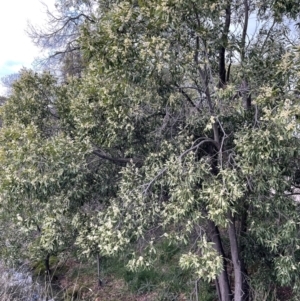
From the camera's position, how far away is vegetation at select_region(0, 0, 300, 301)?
3.58 m

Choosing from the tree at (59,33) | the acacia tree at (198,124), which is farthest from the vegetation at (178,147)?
the tree at (59,33)

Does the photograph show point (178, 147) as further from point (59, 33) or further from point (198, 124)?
point (59, 33)

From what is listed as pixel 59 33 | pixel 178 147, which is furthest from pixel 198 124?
pixel 59 33

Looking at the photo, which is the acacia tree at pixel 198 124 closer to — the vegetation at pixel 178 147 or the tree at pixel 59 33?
the vegetation at pixel 178 147

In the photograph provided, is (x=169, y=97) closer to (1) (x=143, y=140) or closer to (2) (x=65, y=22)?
(1) (x=143, y=140)

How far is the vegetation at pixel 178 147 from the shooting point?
3.58 meters

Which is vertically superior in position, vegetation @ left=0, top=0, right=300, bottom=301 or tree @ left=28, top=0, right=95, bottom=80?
tree @ left=28, top=0, right=95, bottom=80

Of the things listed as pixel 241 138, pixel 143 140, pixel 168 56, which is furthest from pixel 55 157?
pixel 241 138

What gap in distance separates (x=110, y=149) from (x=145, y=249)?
62.7 inches

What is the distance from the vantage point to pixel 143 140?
487 cm

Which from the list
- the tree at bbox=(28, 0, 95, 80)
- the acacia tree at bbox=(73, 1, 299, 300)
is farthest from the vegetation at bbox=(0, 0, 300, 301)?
the tree at bbox=(28, 0, 95, 80)

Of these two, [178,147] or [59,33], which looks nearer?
[178,147]

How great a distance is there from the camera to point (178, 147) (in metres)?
4.39

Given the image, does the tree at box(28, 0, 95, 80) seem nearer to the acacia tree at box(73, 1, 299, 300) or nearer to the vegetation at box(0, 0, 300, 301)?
the vegetation at box(0, 0, 300, 301)
